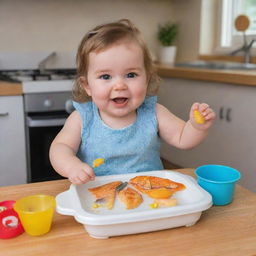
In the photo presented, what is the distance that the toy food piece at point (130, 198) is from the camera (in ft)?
2.34

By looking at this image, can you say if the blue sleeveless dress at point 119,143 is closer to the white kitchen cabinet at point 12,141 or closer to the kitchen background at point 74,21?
the white kitchen cabinet at point 12,141

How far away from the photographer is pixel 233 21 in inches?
115

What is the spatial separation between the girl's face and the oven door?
1226mm

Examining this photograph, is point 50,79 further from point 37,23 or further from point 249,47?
point 249,47

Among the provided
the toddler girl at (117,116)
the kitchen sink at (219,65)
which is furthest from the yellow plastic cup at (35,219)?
the kitchen sink at (219,65)

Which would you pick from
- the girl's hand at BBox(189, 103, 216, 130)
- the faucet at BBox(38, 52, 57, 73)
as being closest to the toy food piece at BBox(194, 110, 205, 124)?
the girl's hand at BBox(189, 103, 216, 130)

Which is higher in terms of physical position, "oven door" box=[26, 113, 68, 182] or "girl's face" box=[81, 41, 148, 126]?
"girl's face" box=[81, 41, 148, 126]

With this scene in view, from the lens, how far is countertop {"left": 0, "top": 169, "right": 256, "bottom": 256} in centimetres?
62

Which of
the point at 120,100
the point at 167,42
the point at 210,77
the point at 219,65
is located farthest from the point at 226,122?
the point at 120,100

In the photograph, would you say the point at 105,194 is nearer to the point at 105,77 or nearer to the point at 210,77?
the point at 105,77

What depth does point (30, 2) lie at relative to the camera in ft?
8.81

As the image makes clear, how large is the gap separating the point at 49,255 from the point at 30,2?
2425mm

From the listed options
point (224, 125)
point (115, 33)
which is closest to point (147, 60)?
point (115, 33)

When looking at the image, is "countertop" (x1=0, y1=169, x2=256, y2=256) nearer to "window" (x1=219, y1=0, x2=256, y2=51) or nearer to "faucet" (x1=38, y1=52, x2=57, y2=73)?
"faucet" (x1=38, y1=52, x2=57, y2=73)
